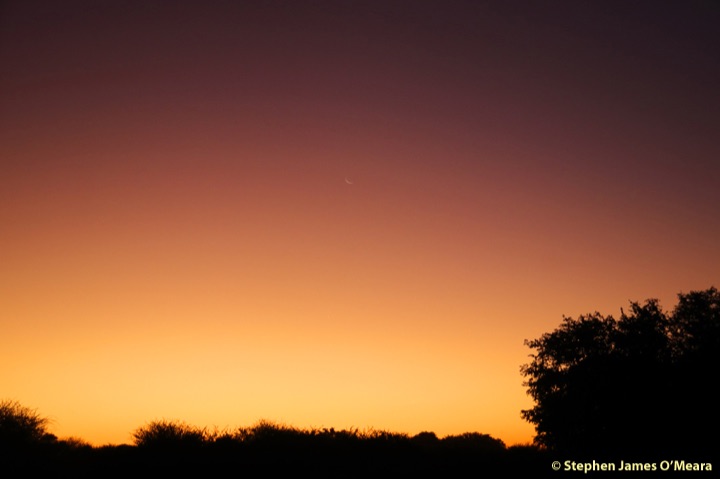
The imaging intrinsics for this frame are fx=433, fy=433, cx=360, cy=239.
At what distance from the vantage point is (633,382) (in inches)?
1247

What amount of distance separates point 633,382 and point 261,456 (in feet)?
92.7

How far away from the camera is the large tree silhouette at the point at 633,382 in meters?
28.9

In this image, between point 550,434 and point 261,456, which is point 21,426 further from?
point 550,434

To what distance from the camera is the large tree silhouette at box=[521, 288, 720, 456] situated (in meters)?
28.9

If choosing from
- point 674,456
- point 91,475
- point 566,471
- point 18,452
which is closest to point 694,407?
point 674,456

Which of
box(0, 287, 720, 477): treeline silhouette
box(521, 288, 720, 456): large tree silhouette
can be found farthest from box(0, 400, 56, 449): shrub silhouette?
box(521, 288, 720, 456): large tree silhouette

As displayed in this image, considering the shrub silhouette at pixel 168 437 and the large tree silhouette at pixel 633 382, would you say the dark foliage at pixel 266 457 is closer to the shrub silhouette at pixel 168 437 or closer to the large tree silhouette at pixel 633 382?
the shrub silhouette at pixel 168 437

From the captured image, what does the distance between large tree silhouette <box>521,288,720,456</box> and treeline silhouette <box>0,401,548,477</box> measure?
13.1 m

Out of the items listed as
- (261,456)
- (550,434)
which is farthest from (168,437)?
(550,434)

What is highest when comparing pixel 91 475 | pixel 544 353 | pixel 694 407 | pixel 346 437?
pixel 544 353

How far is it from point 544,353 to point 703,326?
37.5ft

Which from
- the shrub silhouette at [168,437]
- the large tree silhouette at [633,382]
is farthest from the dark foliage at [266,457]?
the large tree silhouette at [633,382]

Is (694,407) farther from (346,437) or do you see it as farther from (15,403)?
(15,403)

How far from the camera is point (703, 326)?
107 feet
